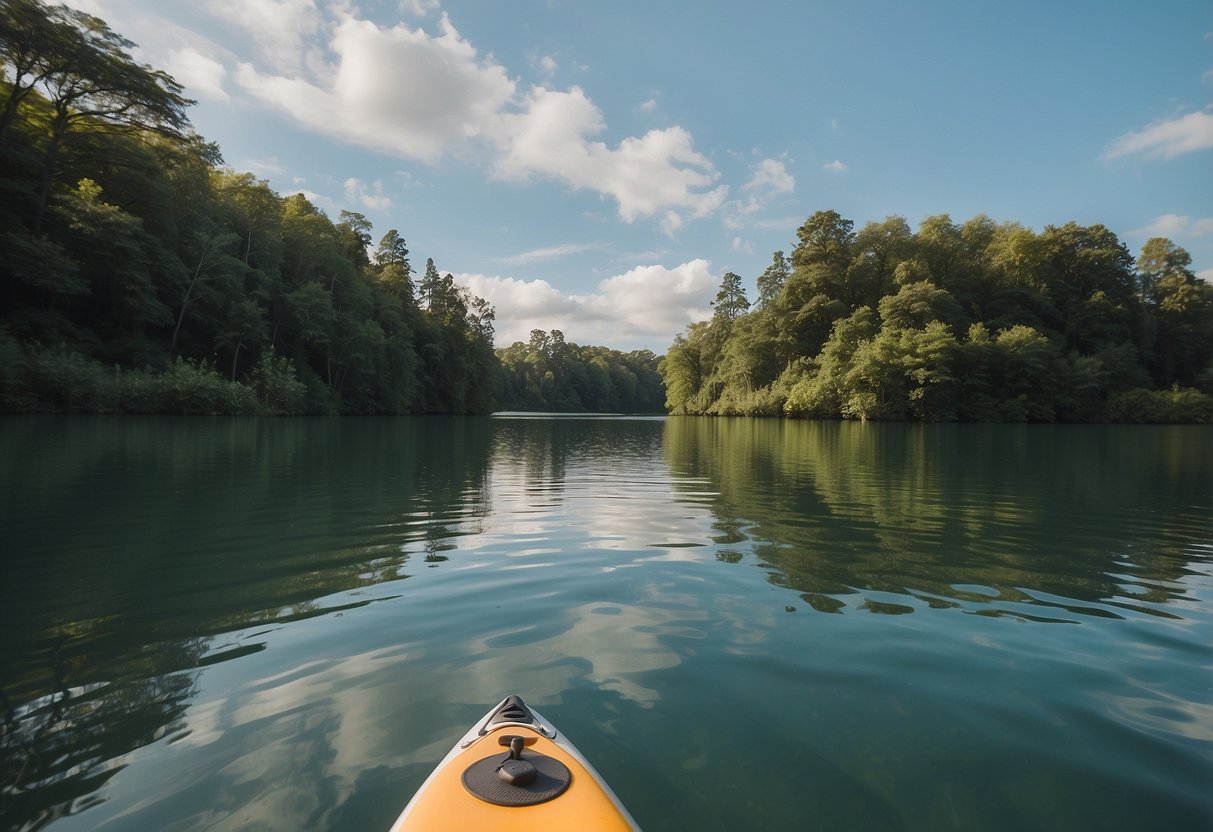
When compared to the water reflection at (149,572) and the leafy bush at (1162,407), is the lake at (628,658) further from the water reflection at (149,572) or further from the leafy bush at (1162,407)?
the leafy bush at (1162,407)

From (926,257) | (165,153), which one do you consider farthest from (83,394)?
(926,257)

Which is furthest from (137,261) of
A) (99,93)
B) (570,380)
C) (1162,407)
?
(570,380)

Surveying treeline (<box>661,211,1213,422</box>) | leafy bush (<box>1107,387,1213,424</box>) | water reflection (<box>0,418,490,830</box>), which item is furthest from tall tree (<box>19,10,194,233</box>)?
leafy bush (<box>1107,387,1213,424</box>)

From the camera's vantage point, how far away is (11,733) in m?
3.05

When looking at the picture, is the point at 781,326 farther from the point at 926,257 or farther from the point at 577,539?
the point at 577,539

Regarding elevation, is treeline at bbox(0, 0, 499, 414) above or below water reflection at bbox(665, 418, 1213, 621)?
above

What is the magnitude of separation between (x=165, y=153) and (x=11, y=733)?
4745cm

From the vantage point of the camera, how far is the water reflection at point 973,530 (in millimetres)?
5582

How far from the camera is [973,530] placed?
328 inches

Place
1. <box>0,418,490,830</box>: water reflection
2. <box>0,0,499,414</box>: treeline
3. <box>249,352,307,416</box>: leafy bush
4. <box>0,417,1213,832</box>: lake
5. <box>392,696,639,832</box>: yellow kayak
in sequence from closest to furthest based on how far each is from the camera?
<box>392,696,639,832</box>: yellow kayak, <box>0,417,1213,832</box>: lake, <box>0,418,490,830</box>: water reflection, <box>0,0,499,414</box>: treeline, <box>249,352,307,416</box>: leafy bush

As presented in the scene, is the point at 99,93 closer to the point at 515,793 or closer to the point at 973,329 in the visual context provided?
the point at 515,793

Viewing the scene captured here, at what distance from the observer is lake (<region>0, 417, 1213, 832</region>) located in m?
2.66

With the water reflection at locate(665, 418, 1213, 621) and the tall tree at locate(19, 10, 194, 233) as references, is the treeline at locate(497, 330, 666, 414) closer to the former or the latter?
the tall tree at locate(19, 10, 194, 233)

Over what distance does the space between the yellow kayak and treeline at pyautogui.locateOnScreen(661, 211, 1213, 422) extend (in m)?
51.7
